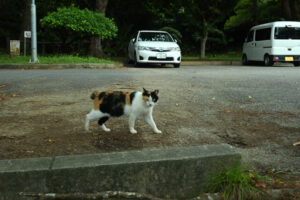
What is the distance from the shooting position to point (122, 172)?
2580mm

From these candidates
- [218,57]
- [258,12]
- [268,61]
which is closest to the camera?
[268,61]

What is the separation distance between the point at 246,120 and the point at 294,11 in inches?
698

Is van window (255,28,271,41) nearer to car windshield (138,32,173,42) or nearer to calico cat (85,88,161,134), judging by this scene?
car windshield (138,32,173,42)

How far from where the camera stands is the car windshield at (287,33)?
15.5m

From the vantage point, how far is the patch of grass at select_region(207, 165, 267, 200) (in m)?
2.63

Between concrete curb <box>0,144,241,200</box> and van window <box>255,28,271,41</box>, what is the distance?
14.5 meters

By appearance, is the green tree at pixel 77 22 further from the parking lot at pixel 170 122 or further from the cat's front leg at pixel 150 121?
the cat's front leg at pixel 150 121

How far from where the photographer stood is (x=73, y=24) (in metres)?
14.7

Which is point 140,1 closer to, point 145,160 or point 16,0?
point 16,0

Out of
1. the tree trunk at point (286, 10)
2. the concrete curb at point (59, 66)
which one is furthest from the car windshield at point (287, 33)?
the concrete curb at point (59, 66)

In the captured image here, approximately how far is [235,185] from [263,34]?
1519cm

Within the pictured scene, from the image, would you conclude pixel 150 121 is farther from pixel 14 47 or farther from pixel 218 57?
pixel 218 57

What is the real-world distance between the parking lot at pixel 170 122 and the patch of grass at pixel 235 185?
631mm

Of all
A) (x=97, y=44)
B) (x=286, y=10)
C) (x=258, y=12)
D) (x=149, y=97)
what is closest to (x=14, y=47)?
(x=97, y=44)
